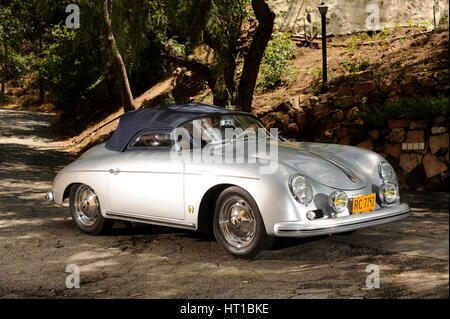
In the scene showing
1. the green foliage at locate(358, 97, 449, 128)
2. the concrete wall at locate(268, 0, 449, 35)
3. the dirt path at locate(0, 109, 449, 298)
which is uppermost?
the concrete wall at locate(268, 0, 449, 35)

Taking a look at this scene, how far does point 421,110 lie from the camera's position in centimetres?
944

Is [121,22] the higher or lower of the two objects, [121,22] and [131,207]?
the higher

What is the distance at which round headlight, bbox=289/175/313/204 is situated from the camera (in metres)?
4.77

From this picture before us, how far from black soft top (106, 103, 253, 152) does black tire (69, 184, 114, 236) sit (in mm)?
632

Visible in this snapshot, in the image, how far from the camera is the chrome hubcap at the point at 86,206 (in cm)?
656

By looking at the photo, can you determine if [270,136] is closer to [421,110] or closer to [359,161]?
[359,161]

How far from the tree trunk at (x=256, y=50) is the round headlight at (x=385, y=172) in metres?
5.26

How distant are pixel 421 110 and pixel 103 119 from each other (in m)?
15.9

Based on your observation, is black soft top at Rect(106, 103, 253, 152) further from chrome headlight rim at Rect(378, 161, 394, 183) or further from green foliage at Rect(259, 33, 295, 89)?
green foliage at Rect(259, 33, 295, 89)

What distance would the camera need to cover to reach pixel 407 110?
9.69 metres

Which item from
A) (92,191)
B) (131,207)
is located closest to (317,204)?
(131,207)

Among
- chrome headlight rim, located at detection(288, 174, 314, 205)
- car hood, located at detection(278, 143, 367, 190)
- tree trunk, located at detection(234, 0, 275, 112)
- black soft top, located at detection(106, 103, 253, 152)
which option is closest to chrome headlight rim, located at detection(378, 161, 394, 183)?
car hood, located at detection(278, 143, 367, 190)
